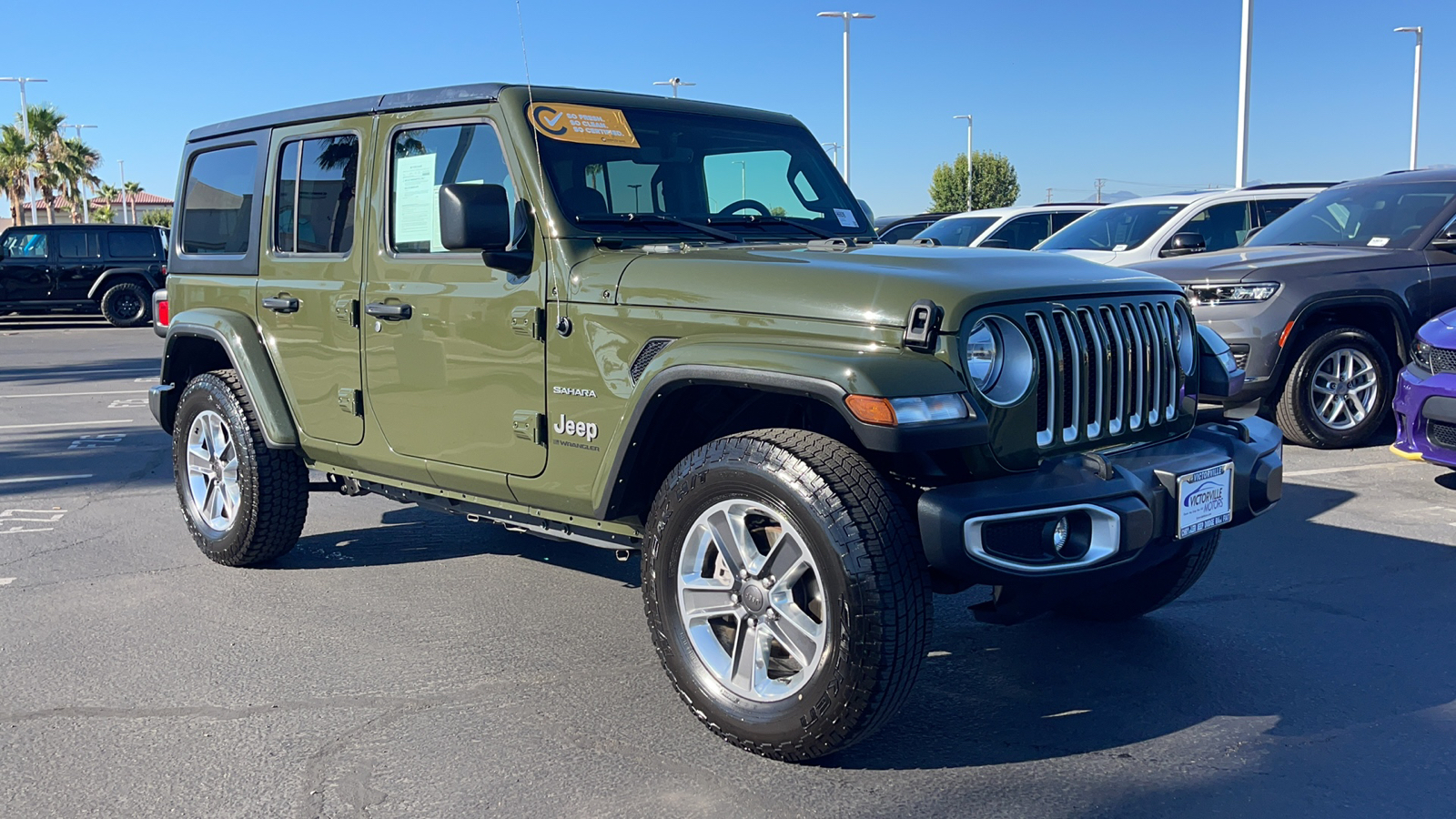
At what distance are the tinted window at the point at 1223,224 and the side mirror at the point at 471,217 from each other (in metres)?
8.45

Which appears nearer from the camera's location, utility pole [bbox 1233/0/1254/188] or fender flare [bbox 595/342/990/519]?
fender flare [bbox 595/342/990/519]

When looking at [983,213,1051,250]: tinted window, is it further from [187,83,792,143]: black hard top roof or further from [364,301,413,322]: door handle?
[364,301,413,322]: door handle

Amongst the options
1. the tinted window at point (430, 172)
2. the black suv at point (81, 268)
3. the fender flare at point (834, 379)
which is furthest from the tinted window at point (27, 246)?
the fender flare at point (834, 379)

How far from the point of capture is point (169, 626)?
15.0 feet

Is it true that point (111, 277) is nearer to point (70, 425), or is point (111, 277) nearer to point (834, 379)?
point (70, 425)

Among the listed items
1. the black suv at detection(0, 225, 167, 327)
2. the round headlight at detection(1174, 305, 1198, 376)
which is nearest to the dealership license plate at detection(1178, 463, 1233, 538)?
the round headlight at detection(1174, 305, 1198, 376)

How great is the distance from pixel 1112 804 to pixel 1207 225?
877 cm

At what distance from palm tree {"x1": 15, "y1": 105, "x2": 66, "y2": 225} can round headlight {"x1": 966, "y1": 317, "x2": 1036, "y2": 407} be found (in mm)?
59296

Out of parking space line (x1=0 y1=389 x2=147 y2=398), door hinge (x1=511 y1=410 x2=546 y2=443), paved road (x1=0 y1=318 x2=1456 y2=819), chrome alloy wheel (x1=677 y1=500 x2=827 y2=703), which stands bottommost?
paved road (x1=0 y1=318 x2=1456 y2=819)

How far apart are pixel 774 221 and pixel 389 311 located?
144 centimetres

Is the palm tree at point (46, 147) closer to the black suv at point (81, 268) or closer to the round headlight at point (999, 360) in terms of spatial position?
the black suv at point (81, 268)

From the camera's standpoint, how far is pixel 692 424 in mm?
3777

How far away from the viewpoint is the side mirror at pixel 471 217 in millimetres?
3705

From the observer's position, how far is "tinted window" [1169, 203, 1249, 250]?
10711 millimetres
